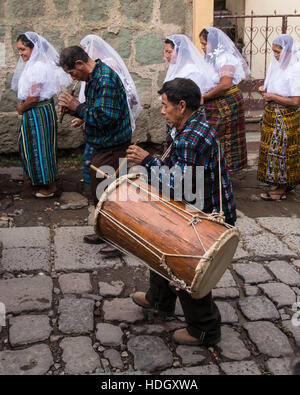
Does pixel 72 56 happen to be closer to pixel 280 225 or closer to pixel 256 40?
pixel 280 225

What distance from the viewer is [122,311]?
11.9ft

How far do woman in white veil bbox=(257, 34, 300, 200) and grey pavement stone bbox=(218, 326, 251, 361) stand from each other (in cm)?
267

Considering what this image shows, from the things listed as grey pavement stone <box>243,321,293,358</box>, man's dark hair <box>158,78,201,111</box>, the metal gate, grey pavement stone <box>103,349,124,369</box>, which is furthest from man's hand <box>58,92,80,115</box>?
the metal gate

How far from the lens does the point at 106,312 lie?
3609 millimetres

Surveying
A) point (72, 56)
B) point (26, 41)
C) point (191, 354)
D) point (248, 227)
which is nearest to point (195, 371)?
point (191, 354)

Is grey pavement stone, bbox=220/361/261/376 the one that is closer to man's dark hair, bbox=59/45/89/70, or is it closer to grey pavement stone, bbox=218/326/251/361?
grey pavement stone, bbox=218/326/251/361

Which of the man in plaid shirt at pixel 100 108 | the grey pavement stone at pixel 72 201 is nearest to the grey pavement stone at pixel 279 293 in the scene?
the man in plaid shirt at pixel 100 108

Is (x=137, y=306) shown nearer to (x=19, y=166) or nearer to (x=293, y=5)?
(x=19, y=166)

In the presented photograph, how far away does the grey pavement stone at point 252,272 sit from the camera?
4070 mm

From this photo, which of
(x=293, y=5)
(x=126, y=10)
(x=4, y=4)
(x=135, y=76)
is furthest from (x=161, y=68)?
(x=293, y=5)

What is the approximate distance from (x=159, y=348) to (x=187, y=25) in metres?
4.42

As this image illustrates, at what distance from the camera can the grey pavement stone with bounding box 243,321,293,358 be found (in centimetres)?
323
